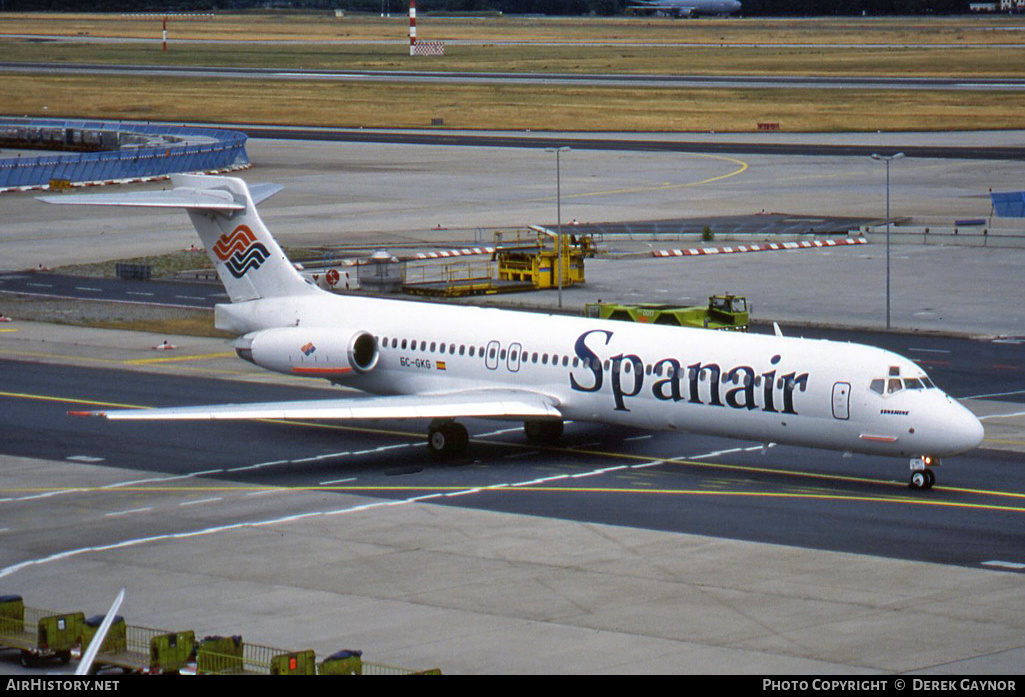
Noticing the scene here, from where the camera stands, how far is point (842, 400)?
36250mm

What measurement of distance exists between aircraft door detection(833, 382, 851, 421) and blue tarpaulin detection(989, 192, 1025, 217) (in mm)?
50676

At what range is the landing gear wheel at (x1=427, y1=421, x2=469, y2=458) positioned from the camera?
1602 inches

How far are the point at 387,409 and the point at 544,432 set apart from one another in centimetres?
486

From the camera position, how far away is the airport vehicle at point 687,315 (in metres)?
55.7

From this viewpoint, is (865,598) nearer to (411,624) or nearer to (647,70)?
(411,624)

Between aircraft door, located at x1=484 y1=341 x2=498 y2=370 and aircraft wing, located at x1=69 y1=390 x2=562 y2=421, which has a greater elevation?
aircraft door, located at x1=484 y1=341 x2=498 y2=370

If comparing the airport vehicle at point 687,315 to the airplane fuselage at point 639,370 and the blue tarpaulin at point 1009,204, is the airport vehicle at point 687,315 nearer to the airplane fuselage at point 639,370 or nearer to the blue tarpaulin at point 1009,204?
the airplane fuselage at point 639,370

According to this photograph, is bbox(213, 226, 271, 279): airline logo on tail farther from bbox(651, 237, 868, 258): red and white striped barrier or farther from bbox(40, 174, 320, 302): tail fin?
bbox(651, 237, 868, 258): red and white striped barrier

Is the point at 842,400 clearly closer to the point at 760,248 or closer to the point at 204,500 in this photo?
the point at 204,500

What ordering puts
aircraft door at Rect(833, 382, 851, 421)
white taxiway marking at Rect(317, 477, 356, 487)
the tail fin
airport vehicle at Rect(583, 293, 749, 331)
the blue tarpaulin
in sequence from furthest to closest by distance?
the blue tarpaulin, airport vehicle at Rect(583, 293, 749, 331), the tail fin, white taxiway marking at Rect(317, 477, 356, 487), aircraft door at Rect(833, 382, 851, 421)

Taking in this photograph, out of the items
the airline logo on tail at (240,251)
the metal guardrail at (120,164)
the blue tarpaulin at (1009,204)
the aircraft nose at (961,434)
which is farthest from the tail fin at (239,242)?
the metal guardrail at (120,164)

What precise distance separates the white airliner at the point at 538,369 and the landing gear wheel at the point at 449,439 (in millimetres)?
34

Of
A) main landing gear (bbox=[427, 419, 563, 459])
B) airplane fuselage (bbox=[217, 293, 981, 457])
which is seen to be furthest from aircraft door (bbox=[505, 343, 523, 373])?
main landing gear (bbox=[427, 419, 563, 459])

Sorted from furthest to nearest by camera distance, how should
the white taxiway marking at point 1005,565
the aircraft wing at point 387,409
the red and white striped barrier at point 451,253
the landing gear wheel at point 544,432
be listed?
the red and white striped barrier at point 451,253 → the landing gear wheel at point 544,432 → the aircraft wing at point 387,409 → the white taxiway marking at point 1005,565
